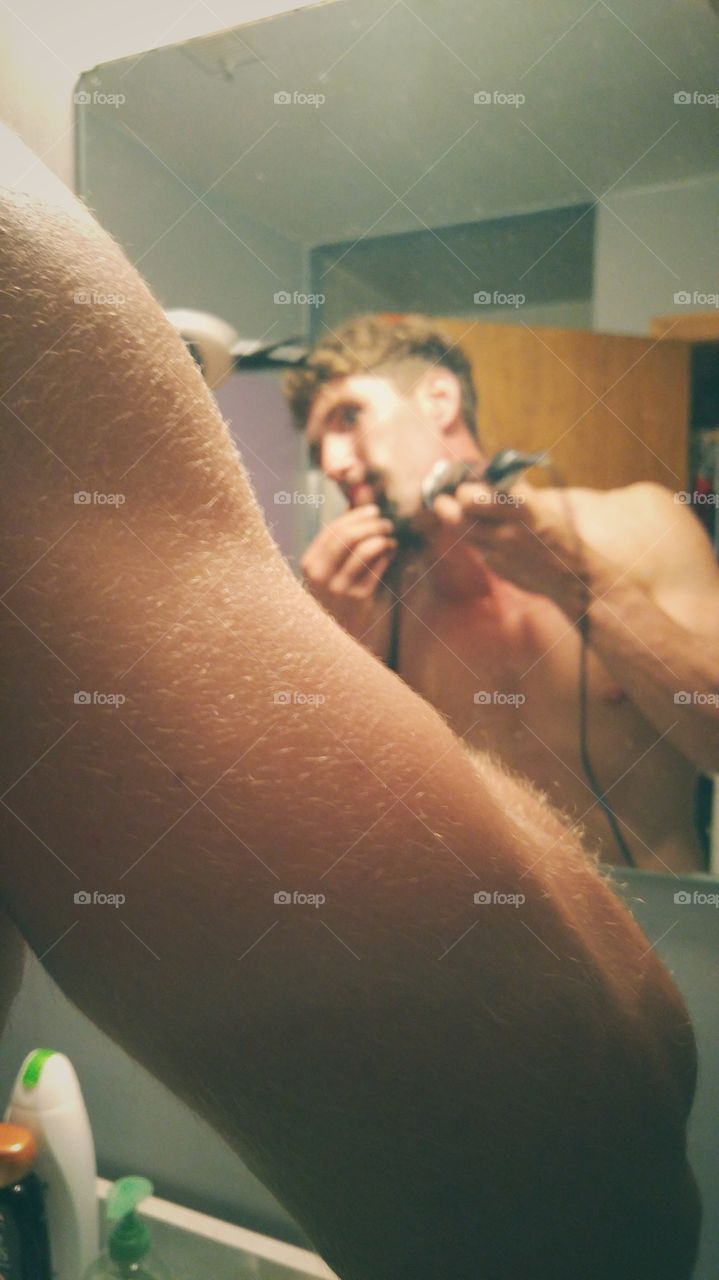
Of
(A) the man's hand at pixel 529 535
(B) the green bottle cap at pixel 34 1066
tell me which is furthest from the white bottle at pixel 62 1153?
(A) the man's hand at pixel 529 535

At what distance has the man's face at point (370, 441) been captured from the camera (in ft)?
1.99

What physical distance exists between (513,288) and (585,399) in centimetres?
10

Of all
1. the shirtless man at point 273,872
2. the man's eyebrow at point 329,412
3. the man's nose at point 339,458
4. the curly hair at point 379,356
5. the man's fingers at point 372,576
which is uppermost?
the curly hair at point 379,356

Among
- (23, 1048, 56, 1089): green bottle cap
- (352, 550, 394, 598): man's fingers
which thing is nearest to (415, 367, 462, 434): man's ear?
(352, 550, 394, 598): man's fingers

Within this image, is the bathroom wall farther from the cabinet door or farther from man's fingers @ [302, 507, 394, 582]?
man's fingers @ [302, 507, 394, 582]

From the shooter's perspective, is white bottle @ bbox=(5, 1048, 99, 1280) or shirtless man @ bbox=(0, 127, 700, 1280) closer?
shirtless man @ bbox=(0, 127, 700, 1280)

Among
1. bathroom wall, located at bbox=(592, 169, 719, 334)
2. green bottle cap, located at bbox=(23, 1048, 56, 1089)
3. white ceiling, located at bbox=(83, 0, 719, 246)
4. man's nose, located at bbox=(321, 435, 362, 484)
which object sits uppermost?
white ceiling, located at bbox=(83, 0, 719, 246)

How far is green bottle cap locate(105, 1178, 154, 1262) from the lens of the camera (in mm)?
658

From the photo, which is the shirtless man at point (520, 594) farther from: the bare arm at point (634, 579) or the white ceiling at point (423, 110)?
the white ceiling at point (423, 110)

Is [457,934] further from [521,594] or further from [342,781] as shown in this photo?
[521,594]

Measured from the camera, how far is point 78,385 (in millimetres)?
421

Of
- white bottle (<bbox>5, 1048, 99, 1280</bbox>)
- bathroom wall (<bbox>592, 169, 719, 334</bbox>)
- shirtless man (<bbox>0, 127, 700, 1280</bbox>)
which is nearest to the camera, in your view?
shirtless man (<bbox>0, 127, 700, 1280</bbox>)

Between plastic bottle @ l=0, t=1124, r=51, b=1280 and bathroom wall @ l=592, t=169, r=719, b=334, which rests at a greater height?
bathroom wall @ l=592, t=169, r=719, b=334

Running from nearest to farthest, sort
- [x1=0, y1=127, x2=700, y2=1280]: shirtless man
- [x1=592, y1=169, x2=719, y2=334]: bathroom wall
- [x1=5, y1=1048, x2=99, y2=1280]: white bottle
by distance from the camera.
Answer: [x1=0, y1=127, x2=700, y2=1280]: shirtless man, [x1=592, y1=169, x2=719, y2=334]: bathroom wall, [x1=5, y1=1048, x2=99, y2=1280]: white bottle
